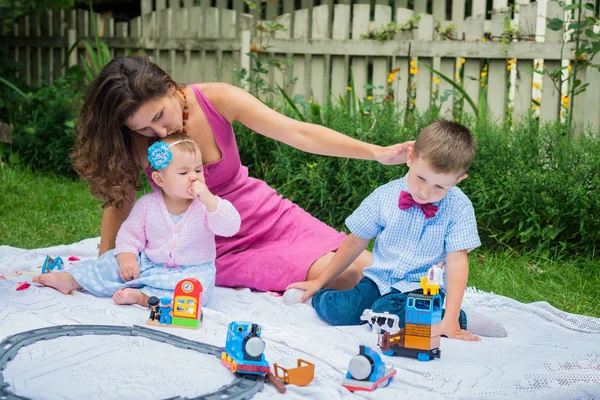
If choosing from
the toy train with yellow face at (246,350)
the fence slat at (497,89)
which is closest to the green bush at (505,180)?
the fence slat at (497,89)

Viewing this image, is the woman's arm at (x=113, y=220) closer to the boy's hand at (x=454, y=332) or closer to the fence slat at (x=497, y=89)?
→ the boy's hand at (x=454, y=332)

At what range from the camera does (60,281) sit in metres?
3.37

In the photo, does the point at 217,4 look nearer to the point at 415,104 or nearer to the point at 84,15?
Answer: the point at 84,15

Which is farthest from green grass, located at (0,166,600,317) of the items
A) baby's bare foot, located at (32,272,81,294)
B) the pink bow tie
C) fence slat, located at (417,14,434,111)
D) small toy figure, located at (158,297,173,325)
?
fence slat, located at (417,14,434,111)

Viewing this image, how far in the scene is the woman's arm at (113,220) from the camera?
3.68m

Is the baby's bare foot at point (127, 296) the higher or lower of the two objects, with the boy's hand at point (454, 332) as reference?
higher

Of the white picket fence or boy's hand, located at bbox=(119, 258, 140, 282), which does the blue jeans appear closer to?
boy's hand, located at bbox=(119, 258, 140, 282)

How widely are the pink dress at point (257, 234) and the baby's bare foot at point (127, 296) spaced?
601mm

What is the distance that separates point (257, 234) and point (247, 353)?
1396 millimetres

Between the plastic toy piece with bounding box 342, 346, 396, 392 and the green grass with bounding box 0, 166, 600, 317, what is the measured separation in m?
1.60

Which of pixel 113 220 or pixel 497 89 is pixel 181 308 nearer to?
pixel 113 220

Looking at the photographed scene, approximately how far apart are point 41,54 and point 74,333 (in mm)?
6489

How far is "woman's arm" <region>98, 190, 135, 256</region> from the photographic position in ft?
12.1

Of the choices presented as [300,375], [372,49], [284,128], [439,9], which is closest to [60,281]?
[284,128]
